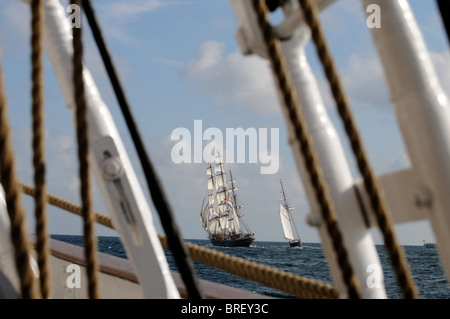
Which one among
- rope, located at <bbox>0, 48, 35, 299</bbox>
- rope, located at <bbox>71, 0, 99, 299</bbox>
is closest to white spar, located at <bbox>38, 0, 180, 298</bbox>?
rope, located at <bbox>71, 0, 99, 299</bbox>

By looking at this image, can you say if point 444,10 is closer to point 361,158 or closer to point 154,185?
point 361,158

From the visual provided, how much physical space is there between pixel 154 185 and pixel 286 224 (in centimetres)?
5475

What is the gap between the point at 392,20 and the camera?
3.76 feet

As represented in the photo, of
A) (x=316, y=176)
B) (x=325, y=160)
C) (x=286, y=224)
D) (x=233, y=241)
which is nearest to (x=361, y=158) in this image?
(x=316, y=176)

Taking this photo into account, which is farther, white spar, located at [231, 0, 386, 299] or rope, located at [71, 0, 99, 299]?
white spar, located at [231, 0, 386, 299]

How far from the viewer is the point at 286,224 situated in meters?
54.7

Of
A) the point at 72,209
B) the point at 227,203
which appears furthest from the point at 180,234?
the point at 227,203

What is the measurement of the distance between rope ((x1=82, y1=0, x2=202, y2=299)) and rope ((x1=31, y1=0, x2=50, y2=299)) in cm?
34

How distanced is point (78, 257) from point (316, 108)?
6.76 ft

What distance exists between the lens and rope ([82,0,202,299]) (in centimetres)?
115
